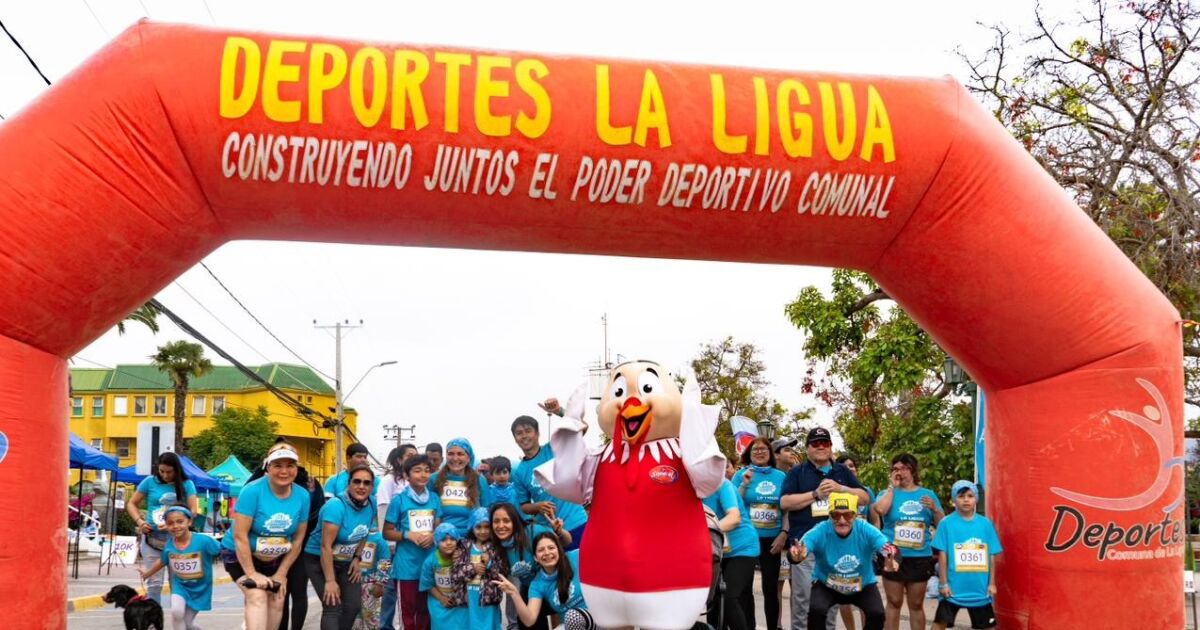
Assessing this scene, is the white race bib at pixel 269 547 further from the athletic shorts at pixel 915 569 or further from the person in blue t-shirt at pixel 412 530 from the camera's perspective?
the athletic shorts at pixel 915 569

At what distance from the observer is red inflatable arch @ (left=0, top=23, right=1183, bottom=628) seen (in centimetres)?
679

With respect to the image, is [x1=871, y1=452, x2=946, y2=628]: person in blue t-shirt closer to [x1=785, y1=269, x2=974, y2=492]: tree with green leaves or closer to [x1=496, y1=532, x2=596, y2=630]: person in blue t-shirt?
[x1=496, y1=532, x2=596, y2=630]: person in blue t-shirt

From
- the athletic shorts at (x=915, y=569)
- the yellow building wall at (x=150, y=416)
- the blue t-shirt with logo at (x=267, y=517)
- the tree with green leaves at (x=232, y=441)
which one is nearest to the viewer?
the blue t-shirt with logo at (x=267, y=517)

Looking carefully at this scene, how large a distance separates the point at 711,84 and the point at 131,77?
3202mm

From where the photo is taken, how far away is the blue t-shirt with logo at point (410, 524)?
363 inches

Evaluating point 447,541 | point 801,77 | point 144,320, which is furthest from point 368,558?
point 144,320

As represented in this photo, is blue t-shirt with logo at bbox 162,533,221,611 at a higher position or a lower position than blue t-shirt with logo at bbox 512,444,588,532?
lower

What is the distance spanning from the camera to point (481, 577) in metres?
8.48

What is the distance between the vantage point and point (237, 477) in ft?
105

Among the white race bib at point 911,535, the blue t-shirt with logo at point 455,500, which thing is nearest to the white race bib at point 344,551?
the blue t-shirt with logo at point 455,500

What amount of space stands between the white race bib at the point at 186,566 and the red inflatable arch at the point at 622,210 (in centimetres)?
178

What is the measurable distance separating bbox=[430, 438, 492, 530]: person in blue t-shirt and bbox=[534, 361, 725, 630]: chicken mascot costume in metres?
2.45

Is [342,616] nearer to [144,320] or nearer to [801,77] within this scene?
[801,77]

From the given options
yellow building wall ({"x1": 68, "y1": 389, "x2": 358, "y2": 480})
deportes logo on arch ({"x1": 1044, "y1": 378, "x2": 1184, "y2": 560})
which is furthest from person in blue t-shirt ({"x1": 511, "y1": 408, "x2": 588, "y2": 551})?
Answer: yellow building wall ({"x1": 68, "y1": 389, "x2": 358, "y2": 480})
